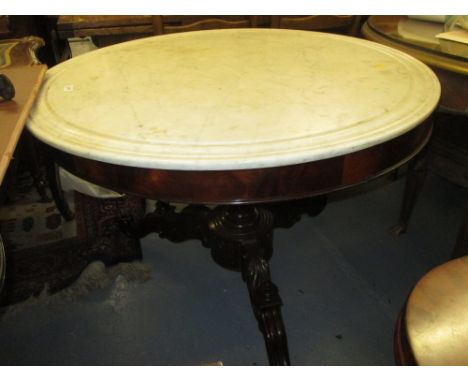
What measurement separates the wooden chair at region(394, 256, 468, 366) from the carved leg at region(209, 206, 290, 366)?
39 cm

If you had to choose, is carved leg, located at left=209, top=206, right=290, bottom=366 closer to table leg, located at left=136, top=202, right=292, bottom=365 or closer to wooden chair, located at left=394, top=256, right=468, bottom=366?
table leg, located at left=136, top=202, right=292, bottom=365

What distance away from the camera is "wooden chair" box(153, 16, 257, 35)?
105 cm

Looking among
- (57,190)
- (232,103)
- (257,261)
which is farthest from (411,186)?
(57,190)

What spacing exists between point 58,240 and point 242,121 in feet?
2.92

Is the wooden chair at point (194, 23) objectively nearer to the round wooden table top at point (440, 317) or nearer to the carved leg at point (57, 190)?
the carved leg at point (57, 190)

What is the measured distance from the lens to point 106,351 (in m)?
0.85

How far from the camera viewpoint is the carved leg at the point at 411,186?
39.8 inches

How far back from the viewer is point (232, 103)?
1.83 ft

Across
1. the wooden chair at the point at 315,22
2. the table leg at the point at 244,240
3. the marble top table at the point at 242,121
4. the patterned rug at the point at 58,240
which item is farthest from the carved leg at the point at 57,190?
the wooden chair at the point at 315,22

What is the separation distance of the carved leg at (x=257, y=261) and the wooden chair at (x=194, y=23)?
0.51 metres

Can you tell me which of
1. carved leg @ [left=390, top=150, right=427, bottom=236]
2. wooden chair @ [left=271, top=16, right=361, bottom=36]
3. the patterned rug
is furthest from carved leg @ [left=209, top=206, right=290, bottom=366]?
wooden chair @ [left=271, top=16, right=361, bottom=36]

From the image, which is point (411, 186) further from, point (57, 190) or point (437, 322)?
point (57, 190)

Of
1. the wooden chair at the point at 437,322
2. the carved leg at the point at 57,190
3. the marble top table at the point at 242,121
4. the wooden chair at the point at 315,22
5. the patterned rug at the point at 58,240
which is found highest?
the marble top table at the point at 242,121
